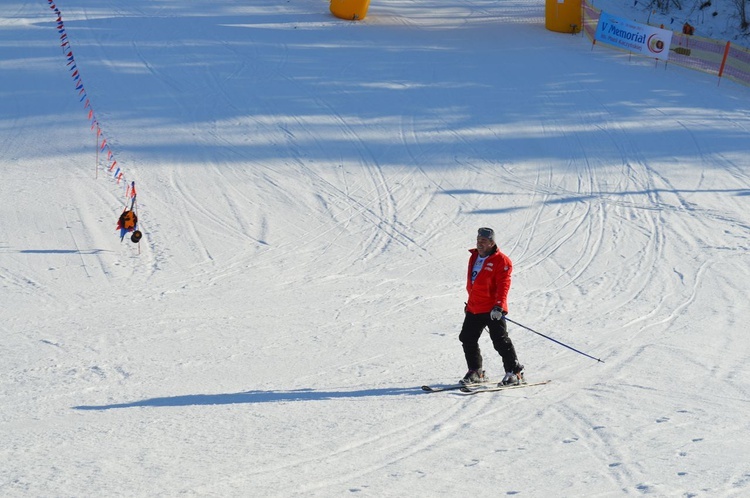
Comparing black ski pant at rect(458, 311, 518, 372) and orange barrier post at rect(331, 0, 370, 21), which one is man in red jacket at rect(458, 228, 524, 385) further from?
orange barrier post at rect(331, 0, 370, 21)

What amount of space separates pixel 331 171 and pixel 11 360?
8.05 meters

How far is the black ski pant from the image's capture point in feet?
25.3

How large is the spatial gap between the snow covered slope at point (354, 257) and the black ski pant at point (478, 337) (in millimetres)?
322

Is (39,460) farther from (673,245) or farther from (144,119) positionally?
(144,119)

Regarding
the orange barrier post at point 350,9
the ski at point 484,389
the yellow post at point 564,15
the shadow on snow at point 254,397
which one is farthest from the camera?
the orange barrier post at point 350,9

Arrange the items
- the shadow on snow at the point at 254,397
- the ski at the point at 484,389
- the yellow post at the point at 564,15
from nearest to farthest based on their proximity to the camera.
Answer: the shadow on snow at the point at 254,397
the ski at the point at 484,389
the yellow post at the point at 564,15

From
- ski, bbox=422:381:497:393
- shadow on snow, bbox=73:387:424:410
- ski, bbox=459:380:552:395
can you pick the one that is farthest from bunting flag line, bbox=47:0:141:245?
ski, bbox=459:380:552:395

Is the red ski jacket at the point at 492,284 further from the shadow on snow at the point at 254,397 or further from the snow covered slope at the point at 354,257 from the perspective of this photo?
the shadow on snow at the point at 254,397

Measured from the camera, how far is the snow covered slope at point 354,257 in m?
6.22

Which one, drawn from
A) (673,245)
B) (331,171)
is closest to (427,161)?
(331,171)

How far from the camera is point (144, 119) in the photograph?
17.3 metres

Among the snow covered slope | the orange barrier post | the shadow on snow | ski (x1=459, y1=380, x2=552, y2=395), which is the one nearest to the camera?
the snow covered slope

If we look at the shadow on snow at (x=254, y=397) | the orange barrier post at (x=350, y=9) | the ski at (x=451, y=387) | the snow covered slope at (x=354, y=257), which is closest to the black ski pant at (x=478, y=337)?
the ski at (x=451, y=387)

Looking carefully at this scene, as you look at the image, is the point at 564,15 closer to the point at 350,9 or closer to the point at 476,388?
the point at 350,9
